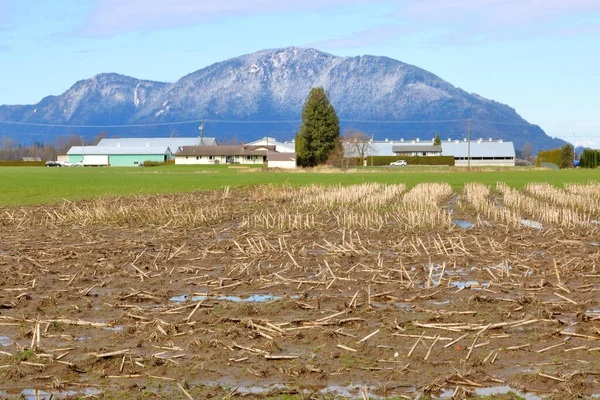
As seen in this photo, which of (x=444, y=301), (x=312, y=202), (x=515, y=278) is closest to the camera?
(x=444, y=301)

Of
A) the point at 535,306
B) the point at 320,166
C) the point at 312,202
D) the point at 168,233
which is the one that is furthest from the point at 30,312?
the point at 320,166

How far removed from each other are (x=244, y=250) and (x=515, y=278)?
627cm

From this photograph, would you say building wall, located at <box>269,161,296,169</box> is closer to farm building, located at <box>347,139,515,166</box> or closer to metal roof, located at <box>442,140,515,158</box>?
farm building, located at <box>347,139,515,166</box>

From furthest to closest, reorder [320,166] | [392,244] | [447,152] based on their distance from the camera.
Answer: [447,152] < [320,166] < [392,244]

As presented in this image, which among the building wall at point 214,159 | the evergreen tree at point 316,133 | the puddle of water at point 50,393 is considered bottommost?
the building wall at point 214,159

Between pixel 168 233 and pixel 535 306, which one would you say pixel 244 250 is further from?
pixel 535 306

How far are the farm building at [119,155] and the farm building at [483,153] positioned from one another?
65.1 meters

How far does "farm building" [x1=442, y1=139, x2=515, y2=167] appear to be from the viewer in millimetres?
169875

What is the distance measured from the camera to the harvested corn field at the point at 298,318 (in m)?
7.47

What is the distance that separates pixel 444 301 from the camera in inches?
440

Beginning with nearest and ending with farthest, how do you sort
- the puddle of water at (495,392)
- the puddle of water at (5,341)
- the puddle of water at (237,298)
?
the puddle of water at (495,392)
the puddle of water at (5,341)
the puddle of water at (237,298)

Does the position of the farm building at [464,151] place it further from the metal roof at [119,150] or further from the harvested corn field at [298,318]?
the harvested corn field at [298,318]

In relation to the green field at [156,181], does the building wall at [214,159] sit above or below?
below

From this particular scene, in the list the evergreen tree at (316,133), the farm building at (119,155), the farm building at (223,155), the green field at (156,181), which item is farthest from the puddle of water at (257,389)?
the farm building at (119,155)
